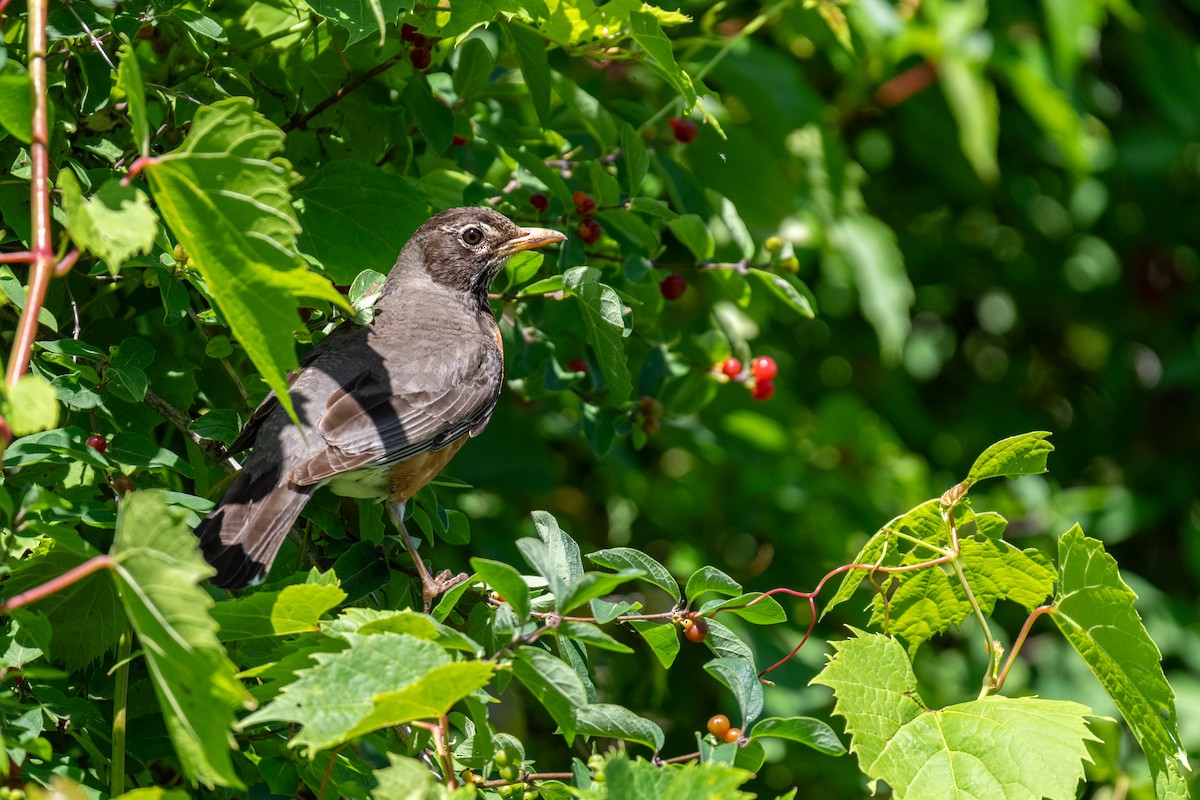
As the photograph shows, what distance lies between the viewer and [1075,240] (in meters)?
6.08

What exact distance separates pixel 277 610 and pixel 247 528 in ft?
1.42

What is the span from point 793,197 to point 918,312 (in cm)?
213

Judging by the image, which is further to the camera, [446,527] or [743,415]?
[743,415]

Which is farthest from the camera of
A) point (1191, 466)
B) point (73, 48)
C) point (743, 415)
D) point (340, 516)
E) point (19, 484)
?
point (1191, 466)

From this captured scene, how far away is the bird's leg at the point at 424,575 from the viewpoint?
8.20ft

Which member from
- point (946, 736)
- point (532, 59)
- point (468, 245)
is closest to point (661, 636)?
point (946, 736)

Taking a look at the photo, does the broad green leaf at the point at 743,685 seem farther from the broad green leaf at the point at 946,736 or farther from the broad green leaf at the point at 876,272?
the broad green leaf at the point at 876,272

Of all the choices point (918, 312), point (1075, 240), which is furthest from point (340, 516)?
point (1075, 240)

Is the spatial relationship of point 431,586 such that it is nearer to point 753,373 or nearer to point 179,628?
point 179,628

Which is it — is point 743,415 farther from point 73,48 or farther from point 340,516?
point 73,48

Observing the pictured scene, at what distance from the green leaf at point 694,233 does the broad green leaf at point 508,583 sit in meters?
1.33

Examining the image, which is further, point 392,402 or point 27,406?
point 392,402

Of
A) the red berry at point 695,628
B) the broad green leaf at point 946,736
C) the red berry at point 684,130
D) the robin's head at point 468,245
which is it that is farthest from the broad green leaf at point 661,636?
the red berry at point 684,130

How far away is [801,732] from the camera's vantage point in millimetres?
2053
